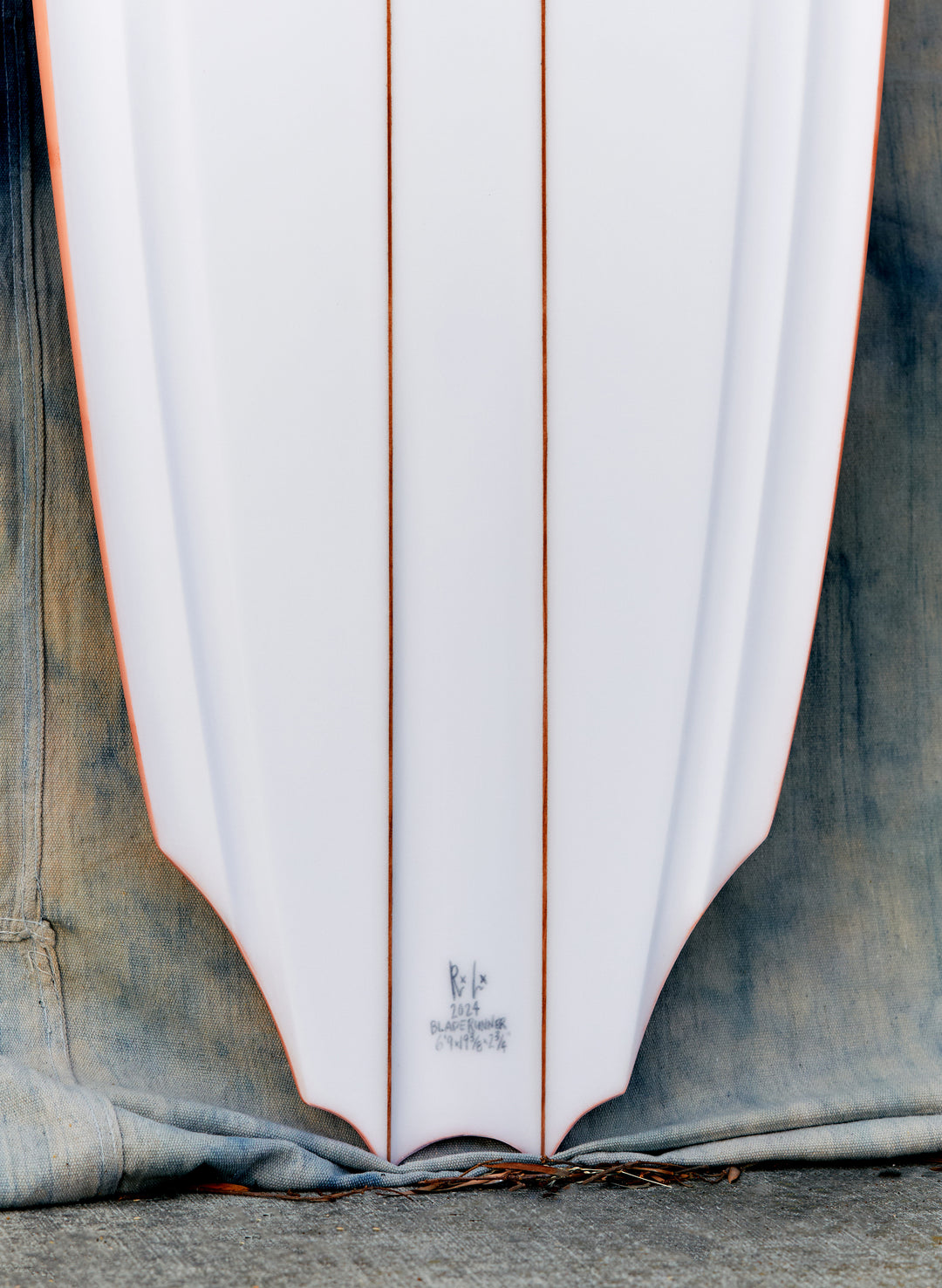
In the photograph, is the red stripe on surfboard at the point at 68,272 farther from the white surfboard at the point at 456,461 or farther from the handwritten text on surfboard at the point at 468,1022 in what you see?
the handwritten text on surfboard at the point at 468,1022

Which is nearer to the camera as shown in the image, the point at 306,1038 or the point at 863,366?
the point at 306,1038

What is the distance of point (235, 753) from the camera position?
3.71 ft

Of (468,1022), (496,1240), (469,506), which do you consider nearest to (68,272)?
(469,506)

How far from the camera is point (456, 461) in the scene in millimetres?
1150

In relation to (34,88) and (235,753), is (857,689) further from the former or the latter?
(34,88)

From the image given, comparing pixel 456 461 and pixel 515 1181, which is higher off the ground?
pixel 456 461

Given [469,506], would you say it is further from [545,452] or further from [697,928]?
[697,928]

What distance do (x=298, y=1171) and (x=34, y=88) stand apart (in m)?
1.21

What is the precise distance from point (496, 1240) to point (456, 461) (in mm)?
702

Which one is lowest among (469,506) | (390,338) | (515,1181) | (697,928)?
(515,1181)

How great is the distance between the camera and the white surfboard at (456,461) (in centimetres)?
A: 112

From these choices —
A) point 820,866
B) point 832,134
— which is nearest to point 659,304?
point 832,134

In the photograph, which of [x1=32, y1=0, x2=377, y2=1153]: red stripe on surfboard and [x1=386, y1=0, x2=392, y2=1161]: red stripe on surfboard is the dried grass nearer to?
[x1=32, y1=0, x2=377, y2=1153]: red stripe on surfboard

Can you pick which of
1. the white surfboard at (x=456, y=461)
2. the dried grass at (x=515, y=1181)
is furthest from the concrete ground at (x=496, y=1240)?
the white surfboard at (x=456, y=461)
